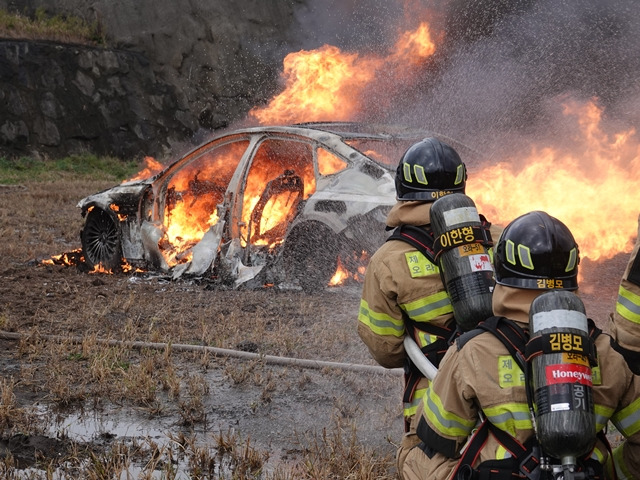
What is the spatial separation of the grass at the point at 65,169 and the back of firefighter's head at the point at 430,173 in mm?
15827

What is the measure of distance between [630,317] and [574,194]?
4415mm

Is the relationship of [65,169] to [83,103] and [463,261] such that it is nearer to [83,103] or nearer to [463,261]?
[83,103]

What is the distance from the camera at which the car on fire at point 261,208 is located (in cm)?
669

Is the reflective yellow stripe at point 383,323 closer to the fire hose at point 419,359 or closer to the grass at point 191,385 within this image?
the fire hose at point 419,359

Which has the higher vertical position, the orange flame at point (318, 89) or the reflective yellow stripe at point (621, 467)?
the orange flame at point (318, 89)

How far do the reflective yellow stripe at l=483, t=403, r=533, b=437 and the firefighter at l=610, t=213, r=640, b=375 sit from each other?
446 millimetres

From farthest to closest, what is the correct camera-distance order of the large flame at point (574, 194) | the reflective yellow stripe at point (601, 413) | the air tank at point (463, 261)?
the large flame at point (574, 194), the air tank at point (463, 261), the reflective yellow stripe at point (601, 413)

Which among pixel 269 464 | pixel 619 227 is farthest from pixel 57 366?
pixel 619 227

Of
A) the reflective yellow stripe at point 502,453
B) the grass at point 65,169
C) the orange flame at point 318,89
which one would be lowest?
the reflective yellow stripe at point 502,453

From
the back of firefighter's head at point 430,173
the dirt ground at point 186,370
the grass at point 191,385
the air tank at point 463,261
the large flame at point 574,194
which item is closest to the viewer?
the air tank at point 463,261

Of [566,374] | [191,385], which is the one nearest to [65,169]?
[191,385]

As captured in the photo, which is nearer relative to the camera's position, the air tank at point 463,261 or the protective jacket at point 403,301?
the air tank at point 463,261

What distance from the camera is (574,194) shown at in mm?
6641

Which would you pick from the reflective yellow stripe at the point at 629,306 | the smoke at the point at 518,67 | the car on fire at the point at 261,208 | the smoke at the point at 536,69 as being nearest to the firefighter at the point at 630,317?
the reflective yellow stripe at the point at 629,306
